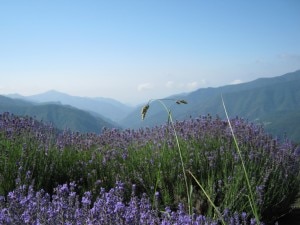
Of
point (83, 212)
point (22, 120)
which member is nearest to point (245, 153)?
point (83, 212)

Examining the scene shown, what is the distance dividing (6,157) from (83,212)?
5.92 feet

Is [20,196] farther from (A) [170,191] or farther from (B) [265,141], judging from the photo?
(B) [265,141]

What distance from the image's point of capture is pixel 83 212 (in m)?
2.39

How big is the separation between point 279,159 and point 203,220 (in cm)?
246

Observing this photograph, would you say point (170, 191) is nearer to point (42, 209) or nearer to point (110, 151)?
point (110, 151)

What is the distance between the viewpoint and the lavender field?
3.45m

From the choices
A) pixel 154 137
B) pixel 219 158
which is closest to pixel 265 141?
pixel 219 158

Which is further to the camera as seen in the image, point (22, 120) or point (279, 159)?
point (22, 120)

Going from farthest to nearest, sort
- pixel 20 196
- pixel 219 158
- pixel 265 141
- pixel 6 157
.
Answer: pixel 265 141 < pixel 219 158 < pixel 6 157 < pixel 20 196

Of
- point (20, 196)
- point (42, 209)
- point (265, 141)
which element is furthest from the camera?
point (265, 141)

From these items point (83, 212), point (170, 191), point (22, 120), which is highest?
point (22, 120)

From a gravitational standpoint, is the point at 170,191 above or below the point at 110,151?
below

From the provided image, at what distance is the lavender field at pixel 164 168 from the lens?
11.3ft

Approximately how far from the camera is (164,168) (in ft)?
13.1
